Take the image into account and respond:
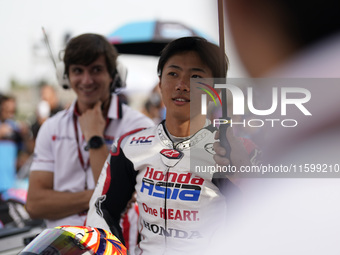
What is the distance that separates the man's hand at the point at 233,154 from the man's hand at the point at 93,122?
0.95 meters

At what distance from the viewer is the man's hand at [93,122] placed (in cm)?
214

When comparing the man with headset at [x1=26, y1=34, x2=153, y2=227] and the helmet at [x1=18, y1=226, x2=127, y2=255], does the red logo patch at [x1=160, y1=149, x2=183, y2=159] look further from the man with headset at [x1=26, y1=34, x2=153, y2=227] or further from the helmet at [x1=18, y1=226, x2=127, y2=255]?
the man with headset at [x1=26, y1=34, x2=153, y2=227]

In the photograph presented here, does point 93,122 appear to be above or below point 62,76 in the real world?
below

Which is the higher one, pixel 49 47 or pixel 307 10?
pixel 49 47

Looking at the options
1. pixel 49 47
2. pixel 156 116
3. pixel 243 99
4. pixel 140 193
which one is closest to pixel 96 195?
pixel 140 193

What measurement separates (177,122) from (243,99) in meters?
0.33

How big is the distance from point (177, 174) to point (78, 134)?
995mm

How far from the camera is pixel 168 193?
1.51m

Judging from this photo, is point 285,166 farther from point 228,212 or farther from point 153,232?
point 153,232

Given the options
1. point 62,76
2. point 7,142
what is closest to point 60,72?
point 62,76

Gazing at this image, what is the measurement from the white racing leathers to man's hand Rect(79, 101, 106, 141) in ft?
1.60

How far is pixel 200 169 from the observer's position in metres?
1.49

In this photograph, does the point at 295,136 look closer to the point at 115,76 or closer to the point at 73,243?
the point at 73,243

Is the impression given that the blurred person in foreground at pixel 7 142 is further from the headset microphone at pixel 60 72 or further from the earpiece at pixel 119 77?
the earpiece at pixel 119 77
